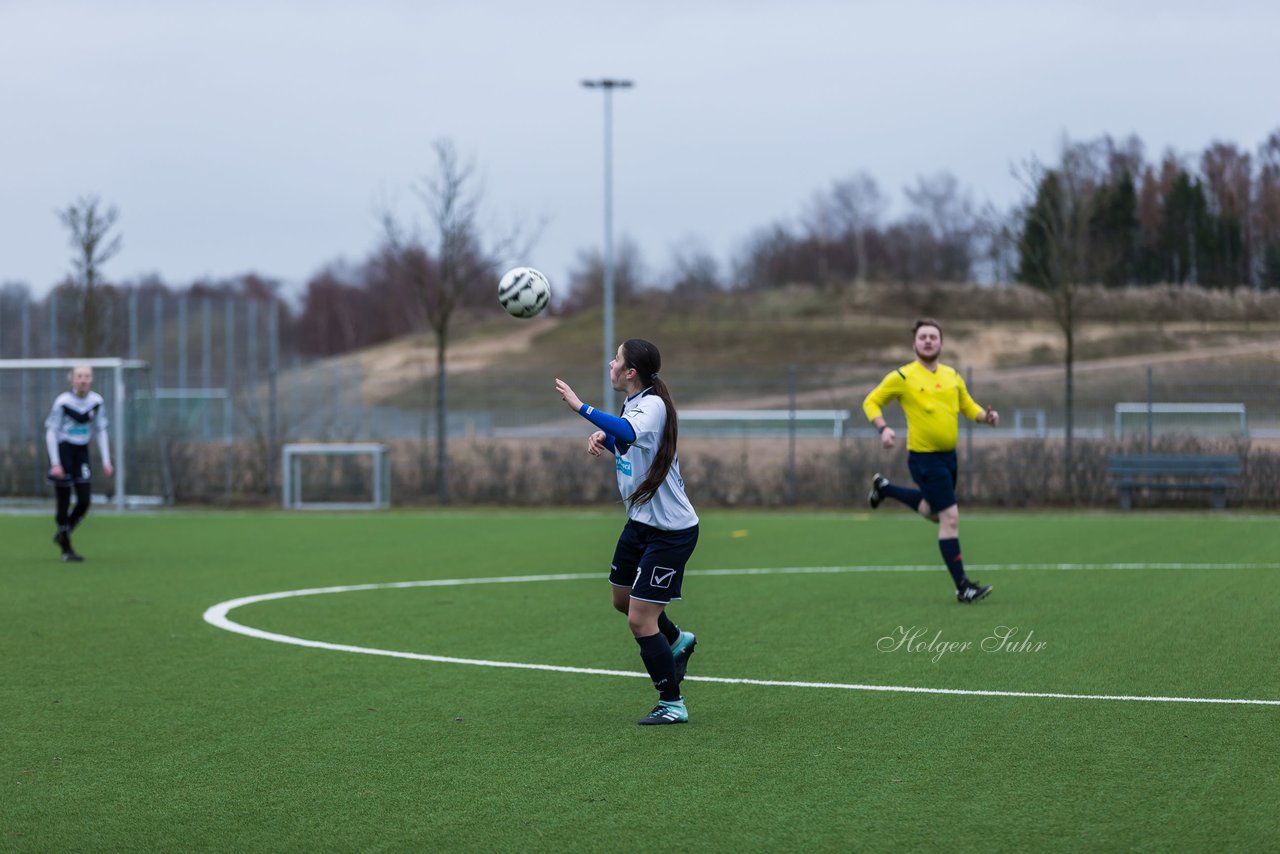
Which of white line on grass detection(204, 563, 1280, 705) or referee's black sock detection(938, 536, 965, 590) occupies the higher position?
referee's black sock detection(938, 536, 965, 590)

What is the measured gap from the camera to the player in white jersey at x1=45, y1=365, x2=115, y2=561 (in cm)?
1581

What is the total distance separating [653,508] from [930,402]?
5.28m

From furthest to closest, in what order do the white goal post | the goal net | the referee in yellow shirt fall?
the goal net < the white goal post < the referee in yellow shirt

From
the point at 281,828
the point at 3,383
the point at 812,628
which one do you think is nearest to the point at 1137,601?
the point at 812,628

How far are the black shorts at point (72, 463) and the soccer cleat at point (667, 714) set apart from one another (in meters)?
10.2

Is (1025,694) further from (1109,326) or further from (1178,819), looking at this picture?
(1109,326)

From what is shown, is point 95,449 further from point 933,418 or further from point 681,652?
point 681,652

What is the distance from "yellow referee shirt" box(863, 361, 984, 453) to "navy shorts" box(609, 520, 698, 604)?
499cm

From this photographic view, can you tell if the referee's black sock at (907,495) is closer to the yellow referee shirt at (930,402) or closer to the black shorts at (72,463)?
the yellow referee shirt at (930,402)

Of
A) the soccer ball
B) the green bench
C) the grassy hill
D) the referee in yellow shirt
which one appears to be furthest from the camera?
the grassy hill

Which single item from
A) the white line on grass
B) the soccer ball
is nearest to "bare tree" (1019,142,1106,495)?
the white line on grass

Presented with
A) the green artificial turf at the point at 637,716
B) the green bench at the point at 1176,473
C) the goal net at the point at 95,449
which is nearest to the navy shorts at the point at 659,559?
the green artificial turf at the point at 637,716

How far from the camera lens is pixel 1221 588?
1279 cm

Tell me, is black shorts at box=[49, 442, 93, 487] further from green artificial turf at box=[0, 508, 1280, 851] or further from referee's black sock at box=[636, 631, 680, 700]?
referee's black sock at box=[636, 631, 680, 700]
